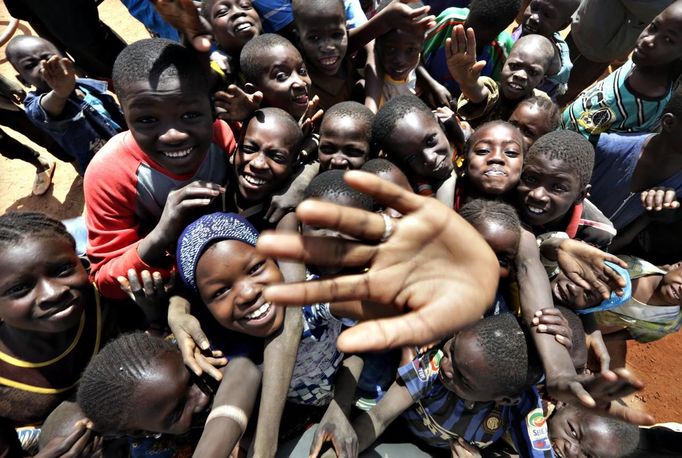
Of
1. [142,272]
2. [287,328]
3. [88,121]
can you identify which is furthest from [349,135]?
[88,121]

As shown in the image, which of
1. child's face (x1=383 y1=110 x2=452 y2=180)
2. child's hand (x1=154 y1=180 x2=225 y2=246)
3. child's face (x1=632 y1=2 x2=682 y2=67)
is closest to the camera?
child's hand (x1=154 y1=180 x2=225 y2=246)

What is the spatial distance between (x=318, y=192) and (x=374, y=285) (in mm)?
725

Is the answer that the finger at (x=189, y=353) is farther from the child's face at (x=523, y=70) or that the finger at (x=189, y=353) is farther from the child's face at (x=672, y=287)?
the child's face at (x=523, y=70)

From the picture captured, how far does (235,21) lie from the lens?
Answer: 2348mm

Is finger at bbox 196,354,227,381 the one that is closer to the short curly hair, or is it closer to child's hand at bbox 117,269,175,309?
child's hand at bbox 117,269,175,309

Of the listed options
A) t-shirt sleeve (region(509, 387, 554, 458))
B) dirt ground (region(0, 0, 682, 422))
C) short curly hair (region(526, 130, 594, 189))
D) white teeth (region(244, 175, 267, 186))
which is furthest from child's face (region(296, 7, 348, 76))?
dirt ground (region(0, 0, 682, 422))

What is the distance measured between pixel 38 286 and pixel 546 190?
2205mm

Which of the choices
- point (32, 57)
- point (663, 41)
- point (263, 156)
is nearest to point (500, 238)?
point (263, 156)

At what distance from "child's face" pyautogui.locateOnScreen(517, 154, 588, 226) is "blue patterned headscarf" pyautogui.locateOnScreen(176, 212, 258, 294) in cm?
137

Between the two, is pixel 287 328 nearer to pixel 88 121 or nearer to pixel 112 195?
pixel 112 195

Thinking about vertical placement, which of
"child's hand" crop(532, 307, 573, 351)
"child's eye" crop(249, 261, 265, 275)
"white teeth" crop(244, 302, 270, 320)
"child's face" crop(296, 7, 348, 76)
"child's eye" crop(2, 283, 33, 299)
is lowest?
"child's hand" crop(532, 307, 573, 351)

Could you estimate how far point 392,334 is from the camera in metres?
1.02

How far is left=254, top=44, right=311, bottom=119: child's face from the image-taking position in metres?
2.12

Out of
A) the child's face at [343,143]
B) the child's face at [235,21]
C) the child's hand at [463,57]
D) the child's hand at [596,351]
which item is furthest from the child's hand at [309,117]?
the child's hand at [596,351]
